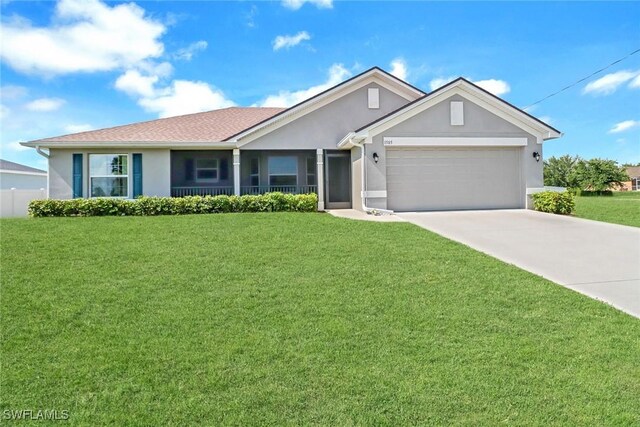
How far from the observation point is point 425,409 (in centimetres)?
322

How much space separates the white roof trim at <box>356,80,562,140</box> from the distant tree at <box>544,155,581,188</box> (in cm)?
4145

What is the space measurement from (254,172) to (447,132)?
8.32 metres

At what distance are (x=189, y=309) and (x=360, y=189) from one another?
10347 mm

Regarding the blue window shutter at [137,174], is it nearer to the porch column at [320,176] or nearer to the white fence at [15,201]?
the white fence at [15,201]

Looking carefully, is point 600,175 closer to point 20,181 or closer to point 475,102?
point 475,102

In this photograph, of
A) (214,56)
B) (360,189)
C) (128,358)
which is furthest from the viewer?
(214,56)

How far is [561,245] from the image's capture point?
8.91 meters

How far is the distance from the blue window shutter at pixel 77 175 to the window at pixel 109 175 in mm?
382

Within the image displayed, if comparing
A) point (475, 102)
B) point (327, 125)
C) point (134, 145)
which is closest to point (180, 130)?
point (134, 145)

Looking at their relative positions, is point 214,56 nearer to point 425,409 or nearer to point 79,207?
point 79,207

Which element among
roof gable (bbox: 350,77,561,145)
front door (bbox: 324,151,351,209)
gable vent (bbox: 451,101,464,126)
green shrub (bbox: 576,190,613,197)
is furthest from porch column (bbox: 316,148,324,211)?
green shrub (bbox: 576,190,613,197)

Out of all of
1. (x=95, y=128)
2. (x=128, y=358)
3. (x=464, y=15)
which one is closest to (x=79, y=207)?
(x=95, y=128)

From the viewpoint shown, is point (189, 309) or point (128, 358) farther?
point (189, 309)

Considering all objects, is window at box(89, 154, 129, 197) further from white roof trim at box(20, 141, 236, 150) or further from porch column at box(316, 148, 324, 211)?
porch column at box(316, 148, 324, 211)
